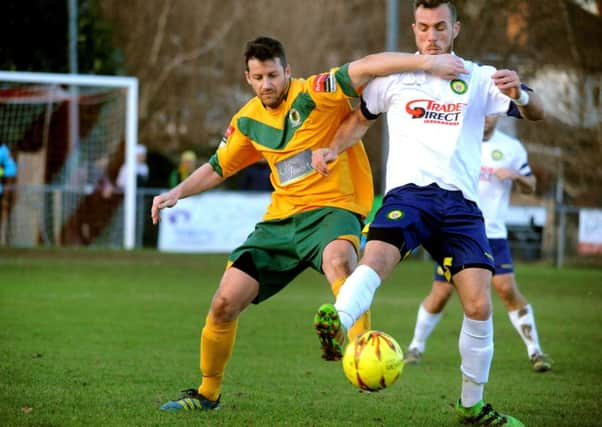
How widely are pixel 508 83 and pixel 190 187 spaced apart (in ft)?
7.23

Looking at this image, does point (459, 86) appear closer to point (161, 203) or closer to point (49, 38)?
point (161, 203)

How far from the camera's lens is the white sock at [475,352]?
20.7 feet

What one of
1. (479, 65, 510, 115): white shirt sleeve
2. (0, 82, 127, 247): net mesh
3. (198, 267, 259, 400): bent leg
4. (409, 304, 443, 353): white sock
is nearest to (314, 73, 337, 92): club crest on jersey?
(479, 65, 510, 115): white shirt sleeve

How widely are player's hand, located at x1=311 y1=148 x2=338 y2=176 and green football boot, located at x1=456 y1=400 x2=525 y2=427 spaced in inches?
64.4

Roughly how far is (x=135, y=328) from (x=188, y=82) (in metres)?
24.5

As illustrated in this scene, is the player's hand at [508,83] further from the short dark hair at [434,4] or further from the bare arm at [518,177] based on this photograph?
the bare arm at [518,177]

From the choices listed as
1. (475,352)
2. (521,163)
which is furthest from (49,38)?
(475,352)

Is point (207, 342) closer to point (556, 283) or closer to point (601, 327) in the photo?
point (601, 327)

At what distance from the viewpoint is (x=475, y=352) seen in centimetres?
634

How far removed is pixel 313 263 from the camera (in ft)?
22.1

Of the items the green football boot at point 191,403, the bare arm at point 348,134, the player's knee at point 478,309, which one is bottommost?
the green football boot at point 191,403

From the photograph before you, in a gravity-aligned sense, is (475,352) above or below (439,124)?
below

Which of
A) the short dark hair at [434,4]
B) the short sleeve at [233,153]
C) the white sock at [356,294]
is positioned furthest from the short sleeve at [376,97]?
the white sock at [356,294]

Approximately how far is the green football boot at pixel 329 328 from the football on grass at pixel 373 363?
12cm
